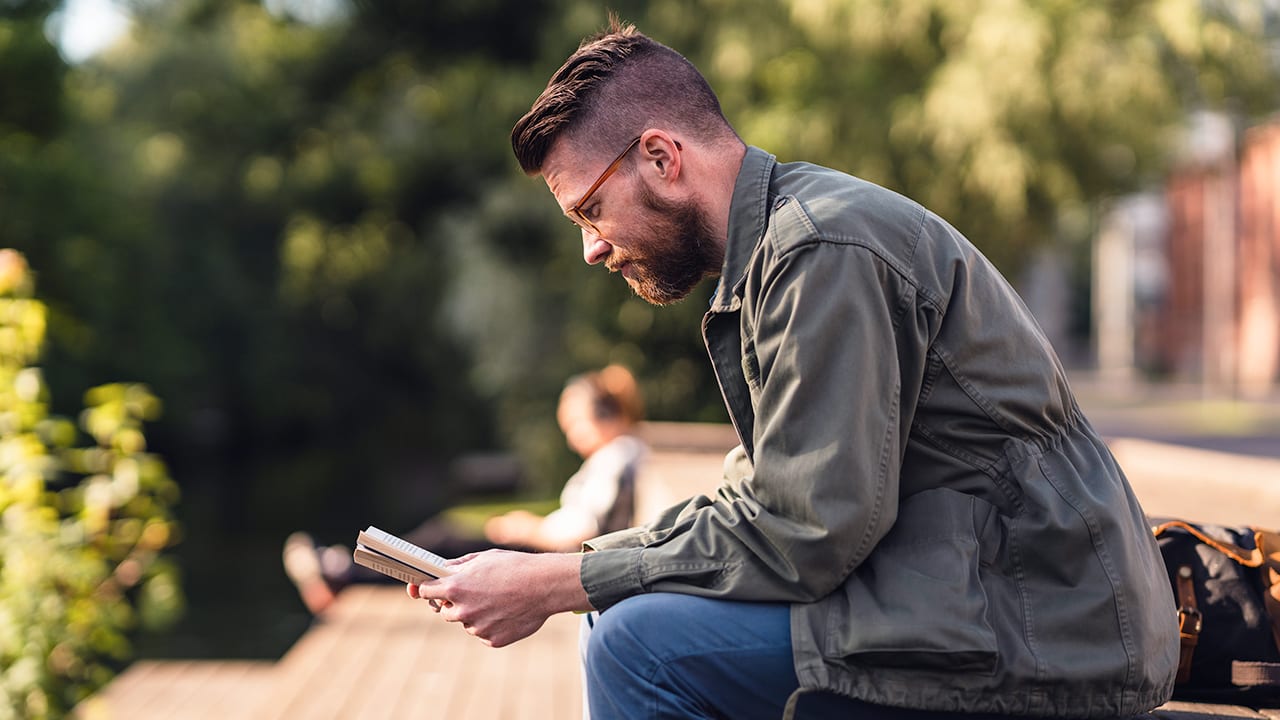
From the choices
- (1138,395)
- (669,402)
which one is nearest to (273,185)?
(669,402)

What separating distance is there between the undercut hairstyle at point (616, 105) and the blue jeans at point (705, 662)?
0.69m

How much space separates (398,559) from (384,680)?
331 cm

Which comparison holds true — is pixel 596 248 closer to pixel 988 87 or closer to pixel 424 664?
pixel 424 664

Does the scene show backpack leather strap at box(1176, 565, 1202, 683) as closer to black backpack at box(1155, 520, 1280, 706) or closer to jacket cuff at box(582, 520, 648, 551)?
black backpack at box(1155, 520, 1280, 706)

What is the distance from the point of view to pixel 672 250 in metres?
2.03

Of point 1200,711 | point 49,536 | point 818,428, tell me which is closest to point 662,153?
point 818,428

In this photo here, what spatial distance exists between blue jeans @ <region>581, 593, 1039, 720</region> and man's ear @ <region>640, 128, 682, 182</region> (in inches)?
24.6

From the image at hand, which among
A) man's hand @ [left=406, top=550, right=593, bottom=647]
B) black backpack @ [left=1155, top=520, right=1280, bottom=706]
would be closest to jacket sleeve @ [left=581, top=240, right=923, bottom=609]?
man's hand @ [left=406, top=550, right=593, bottom=647]

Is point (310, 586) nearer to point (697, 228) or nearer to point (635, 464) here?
point (635, 464)

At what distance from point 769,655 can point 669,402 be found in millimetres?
13212

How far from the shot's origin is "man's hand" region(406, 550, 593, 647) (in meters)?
1.84

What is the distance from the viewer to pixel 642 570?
1838mm

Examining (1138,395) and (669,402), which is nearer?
(669,402)

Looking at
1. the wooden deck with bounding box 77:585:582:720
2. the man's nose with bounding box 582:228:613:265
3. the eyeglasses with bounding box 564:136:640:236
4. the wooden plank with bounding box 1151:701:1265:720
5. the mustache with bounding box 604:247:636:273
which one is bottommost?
the wooden deck with bounding box 77:585:582:720
